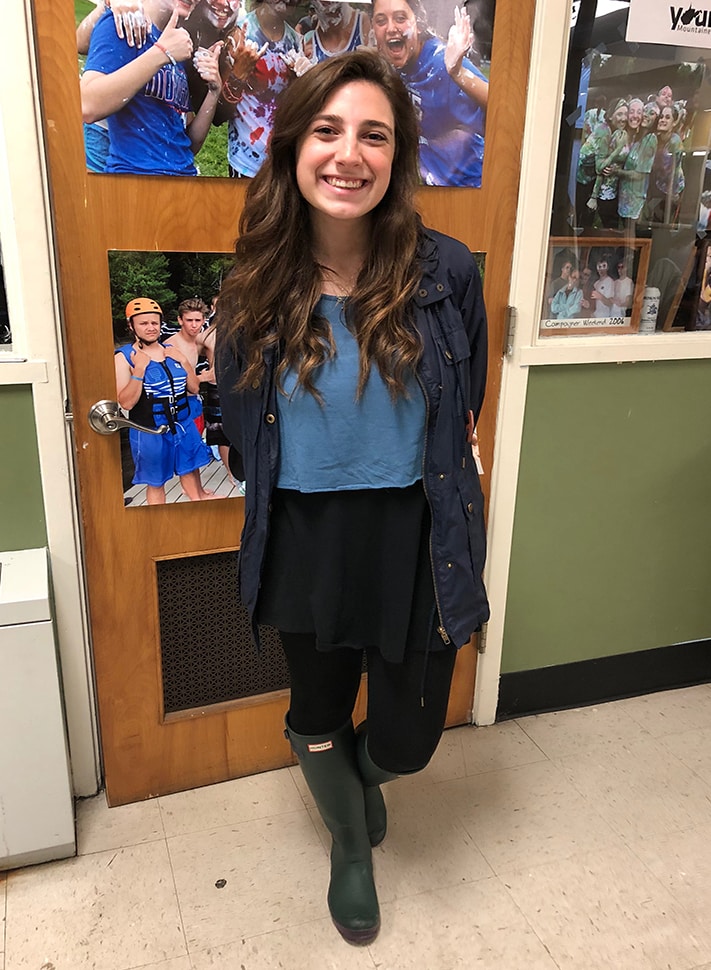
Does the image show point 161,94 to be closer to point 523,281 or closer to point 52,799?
point 523,281

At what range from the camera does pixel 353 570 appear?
1.25 meters

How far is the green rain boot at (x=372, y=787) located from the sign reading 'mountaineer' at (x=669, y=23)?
164cm

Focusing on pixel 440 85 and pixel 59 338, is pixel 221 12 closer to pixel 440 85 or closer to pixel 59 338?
pixel 440 85

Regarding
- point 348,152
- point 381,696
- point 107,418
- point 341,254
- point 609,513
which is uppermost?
point 348,152

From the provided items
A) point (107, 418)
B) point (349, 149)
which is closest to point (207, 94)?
point (349, 149)

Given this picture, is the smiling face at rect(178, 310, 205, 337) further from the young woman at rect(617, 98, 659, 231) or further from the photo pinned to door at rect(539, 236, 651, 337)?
the young woman at rect(617, 98, 659, 231)

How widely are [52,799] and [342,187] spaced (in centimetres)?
134

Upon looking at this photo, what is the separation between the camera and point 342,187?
1.11 meters

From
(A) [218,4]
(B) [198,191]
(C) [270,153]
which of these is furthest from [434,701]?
(A) [218,4]

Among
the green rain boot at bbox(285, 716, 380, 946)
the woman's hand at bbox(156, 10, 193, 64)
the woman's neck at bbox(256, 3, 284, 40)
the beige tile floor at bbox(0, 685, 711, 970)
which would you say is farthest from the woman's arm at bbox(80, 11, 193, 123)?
the beige tile floor at bbox(0, 685, 711, 970)

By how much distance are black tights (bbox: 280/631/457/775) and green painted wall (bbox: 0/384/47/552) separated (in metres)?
0.61

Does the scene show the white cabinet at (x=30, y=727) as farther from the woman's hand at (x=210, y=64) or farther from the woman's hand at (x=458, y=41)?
the woman's hand at (x=458, y=41)

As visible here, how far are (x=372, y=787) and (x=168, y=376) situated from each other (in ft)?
3.18

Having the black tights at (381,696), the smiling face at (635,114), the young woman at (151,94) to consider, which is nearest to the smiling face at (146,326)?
the young woman at (151,94)
